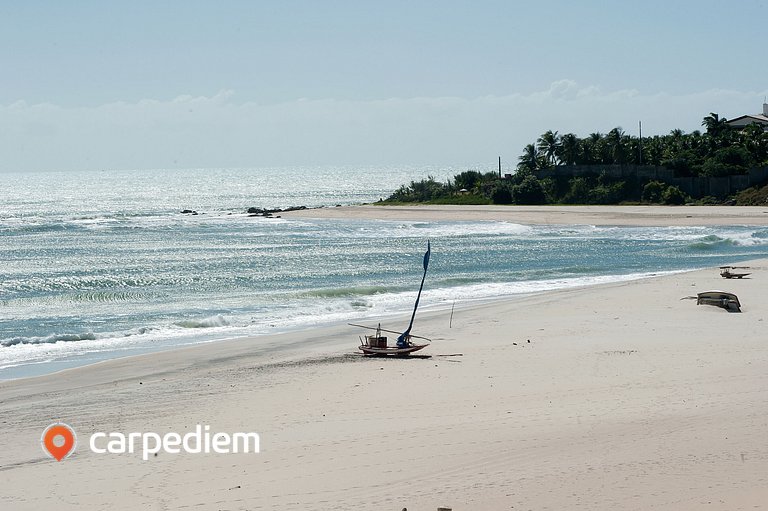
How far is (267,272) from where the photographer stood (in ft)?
133

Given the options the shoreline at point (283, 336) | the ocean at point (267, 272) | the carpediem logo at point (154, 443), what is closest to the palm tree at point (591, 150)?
the ocean at point (267, 272)

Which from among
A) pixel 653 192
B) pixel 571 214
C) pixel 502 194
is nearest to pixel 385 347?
pixel 571 214

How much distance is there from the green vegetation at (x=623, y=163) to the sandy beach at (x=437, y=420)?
53.4 meters

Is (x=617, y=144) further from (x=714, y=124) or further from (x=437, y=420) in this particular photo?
(x=437, y=420)

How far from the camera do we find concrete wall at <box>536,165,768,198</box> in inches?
2805

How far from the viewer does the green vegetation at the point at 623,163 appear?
243 ft

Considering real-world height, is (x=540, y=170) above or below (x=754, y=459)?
above

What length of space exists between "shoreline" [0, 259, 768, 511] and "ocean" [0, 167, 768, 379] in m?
4.19

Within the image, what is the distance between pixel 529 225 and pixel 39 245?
33.9 meters

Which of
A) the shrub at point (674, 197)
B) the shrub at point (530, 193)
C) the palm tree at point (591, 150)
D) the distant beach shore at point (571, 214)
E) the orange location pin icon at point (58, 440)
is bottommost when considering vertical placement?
the orange location pin icon at point (58, 440)

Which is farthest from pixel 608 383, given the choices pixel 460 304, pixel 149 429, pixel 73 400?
pixel 460 304

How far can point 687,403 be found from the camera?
14.1m

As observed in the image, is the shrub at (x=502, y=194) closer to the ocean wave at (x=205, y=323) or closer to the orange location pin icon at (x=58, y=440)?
the ocean wave at (x=205, y=323)

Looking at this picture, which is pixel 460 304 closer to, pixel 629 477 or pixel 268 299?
pixel 268 299
